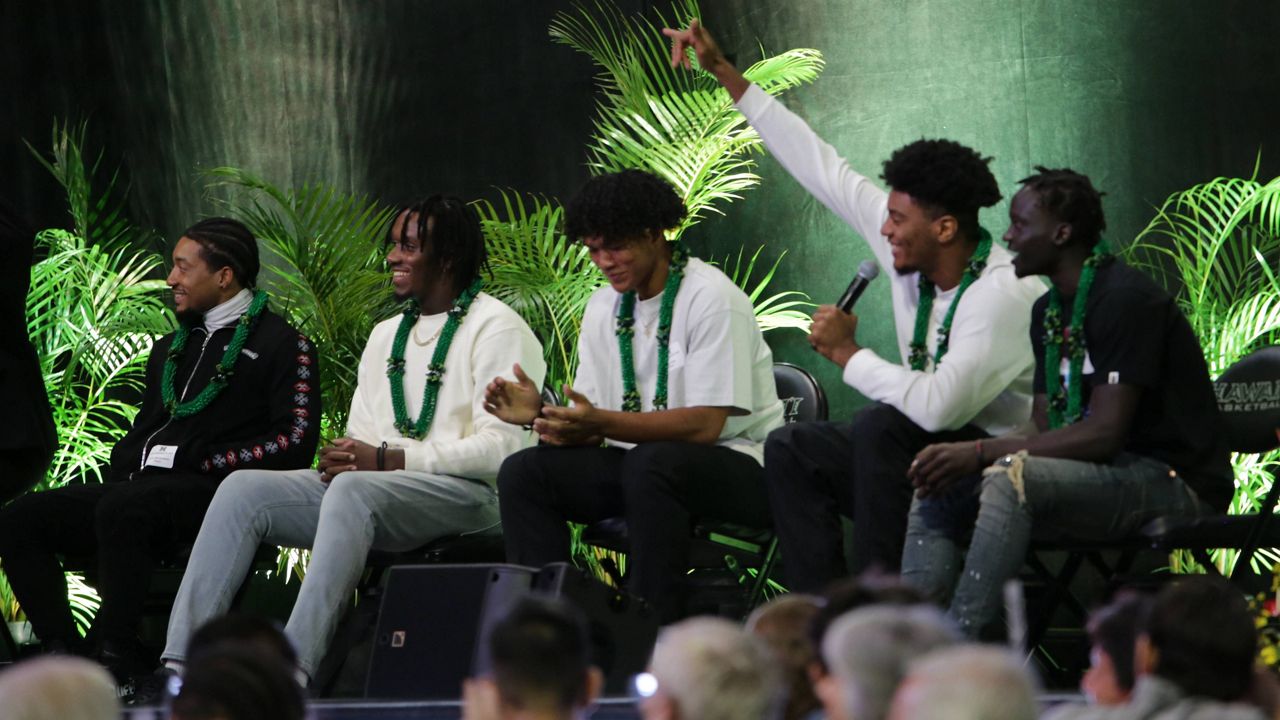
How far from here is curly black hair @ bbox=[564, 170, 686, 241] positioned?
426cm

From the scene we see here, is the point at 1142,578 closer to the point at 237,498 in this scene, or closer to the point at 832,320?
the point at 832,320

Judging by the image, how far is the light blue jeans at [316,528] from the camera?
156 inches

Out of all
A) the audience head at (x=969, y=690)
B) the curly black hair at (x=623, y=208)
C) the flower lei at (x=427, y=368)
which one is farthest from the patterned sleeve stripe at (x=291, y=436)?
the audience head at (x=969, y=690)

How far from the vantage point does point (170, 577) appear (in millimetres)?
6223

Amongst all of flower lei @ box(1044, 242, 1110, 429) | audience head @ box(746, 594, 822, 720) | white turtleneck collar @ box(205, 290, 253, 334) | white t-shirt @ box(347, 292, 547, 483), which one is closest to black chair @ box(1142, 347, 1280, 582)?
flower lei @ box(1044, 242, 1110, 429)

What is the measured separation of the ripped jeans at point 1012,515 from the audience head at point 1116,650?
0.94m

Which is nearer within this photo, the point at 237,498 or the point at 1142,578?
the point at 1142,578

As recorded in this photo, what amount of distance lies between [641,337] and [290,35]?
310 centimetres

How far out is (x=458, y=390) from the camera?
454 cm

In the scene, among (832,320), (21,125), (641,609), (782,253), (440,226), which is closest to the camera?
(641,609)

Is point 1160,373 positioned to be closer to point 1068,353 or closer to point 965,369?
point 1068,353

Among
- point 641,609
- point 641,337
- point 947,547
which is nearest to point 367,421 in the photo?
point 641,337

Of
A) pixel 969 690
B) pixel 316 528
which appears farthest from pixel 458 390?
pixel 969 690

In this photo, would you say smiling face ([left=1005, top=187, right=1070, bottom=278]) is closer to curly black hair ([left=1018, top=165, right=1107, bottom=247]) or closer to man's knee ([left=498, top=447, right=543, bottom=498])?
curly black hair ([left=1018, top=165, right=1107, bottom=247])
